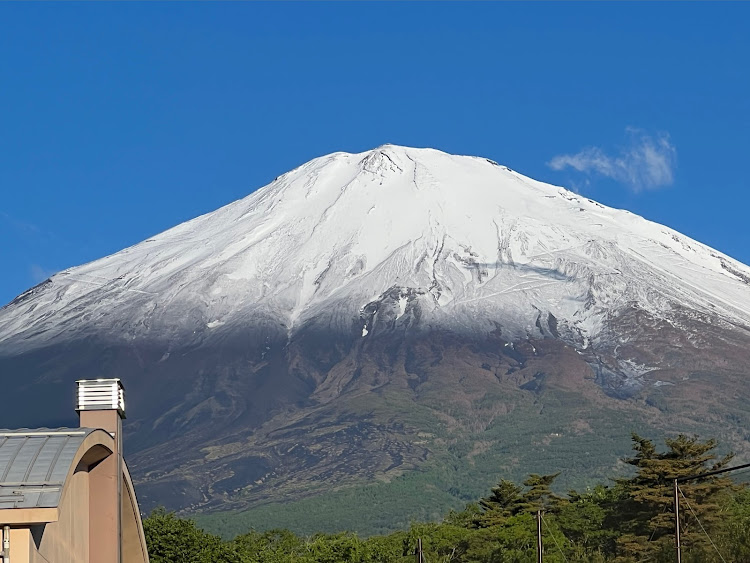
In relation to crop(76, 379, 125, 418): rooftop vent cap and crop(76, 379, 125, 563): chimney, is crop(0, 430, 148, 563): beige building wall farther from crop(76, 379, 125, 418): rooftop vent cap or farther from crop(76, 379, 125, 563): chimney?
crop(76, 379, 125, 418): rooftop vent cap

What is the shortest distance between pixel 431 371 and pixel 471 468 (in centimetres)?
2754

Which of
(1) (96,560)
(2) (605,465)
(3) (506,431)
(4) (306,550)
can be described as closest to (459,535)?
(4) (306,550)

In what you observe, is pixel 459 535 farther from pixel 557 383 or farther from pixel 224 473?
pixel 557 383

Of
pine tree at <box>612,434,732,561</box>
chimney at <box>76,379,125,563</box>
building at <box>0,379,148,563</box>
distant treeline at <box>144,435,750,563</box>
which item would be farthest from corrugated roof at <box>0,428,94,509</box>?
pine tree at <box>612,434,732,561</box>

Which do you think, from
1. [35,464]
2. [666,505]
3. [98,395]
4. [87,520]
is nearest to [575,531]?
[666,505]

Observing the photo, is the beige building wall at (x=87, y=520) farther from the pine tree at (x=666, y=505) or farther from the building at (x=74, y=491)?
the pine tree at (x=666, y=505)

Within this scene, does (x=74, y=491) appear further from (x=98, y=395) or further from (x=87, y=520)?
(x=98, y=395)

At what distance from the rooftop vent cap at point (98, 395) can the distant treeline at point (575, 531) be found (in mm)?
25416

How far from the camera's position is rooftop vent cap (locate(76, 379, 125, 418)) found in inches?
591

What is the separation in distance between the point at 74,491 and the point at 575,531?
51.5m

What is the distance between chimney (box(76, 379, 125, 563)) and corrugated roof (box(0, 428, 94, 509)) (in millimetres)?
2470

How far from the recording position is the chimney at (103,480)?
14.9 meters

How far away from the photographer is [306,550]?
63.6 m

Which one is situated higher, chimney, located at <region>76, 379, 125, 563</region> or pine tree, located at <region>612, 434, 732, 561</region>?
pine tree, located at <region>612, 434, 732, 561</region>
